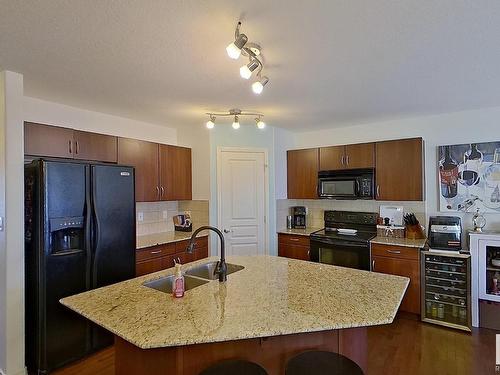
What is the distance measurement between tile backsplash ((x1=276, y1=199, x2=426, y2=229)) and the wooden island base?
2548 mm

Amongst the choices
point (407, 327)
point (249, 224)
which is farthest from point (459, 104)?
point (249, 224)

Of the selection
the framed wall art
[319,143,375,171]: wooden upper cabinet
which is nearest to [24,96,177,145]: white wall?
[319,143,375,171]: wooden upper cabinet

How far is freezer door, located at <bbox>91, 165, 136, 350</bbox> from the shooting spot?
2572 mm

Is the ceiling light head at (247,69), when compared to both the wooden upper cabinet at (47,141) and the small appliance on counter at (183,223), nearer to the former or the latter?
the wooden upper cabinet at (47,141)

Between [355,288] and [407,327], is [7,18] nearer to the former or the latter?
[355,288]

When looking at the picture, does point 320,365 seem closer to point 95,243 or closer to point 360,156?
point 95,243

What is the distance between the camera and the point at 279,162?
4.36 m

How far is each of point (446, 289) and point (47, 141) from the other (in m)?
4.29

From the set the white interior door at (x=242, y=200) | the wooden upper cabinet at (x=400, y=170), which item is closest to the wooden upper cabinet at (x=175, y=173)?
the white interior door at (x=242, y=200)

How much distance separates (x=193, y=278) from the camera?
7.07ft

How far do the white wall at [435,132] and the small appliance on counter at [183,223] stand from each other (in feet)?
8.27

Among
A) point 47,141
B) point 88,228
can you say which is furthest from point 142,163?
point 88,228

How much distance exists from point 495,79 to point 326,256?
250 cm

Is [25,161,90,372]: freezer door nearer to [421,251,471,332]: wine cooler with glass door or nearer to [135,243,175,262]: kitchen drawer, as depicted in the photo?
[135,243,175,262]: kitchen drawer
